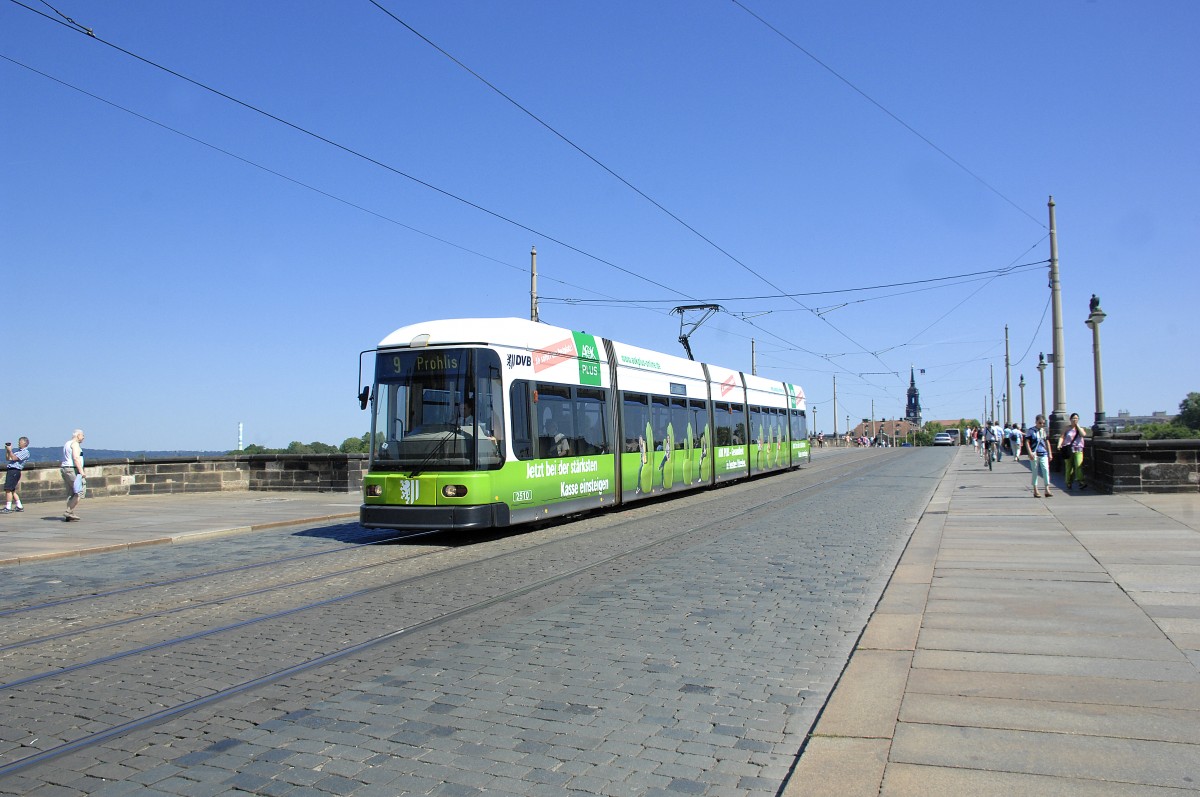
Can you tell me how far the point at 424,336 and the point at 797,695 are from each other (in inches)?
362

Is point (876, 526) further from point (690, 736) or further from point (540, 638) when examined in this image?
point (690, 736)

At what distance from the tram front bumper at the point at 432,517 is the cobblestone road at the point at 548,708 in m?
3.35

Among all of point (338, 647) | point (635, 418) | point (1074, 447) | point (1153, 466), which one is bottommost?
point (338, 647)

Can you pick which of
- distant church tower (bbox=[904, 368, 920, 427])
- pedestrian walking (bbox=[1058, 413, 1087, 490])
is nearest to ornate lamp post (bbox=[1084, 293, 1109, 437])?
pedestrian walking (bbox=[1058, 413, 1087, 490])

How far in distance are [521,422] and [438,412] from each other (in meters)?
1.32

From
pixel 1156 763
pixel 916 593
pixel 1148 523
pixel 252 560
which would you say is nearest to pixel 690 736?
pixel 1156 763

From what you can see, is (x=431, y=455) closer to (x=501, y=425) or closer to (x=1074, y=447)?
(x=501, y=425)

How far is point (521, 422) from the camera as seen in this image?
13.7 meters

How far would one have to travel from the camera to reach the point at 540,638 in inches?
267

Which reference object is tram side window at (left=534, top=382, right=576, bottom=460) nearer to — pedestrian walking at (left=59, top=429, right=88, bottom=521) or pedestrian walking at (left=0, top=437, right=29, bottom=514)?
pedestrian walking at (left=59, top=429, right=88, bottom=521)

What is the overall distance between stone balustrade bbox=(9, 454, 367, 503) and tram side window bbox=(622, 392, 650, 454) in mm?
8518

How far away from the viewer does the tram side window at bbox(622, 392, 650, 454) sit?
17750 millimetres

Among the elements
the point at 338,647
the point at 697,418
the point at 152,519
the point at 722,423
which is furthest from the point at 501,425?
the point at 722,423

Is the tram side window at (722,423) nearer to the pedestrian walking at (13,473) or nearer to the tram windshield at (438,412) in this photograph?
the tram windshield at (438,412)
